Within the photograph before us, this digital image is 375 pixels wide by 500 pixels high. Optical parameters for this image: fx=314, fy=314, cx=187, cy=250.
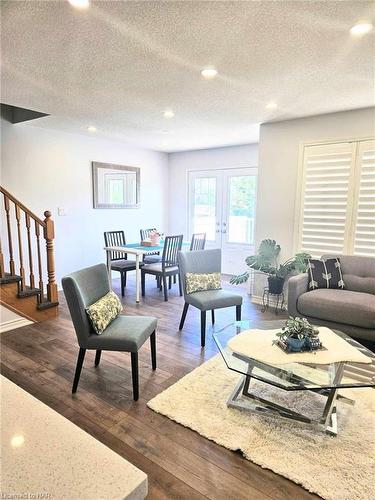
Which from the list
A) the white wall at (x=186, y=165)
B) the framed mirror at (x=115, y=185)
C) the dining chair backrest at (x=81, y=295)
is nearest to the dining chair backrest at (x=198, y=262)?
the dining chair backrest at (x=81, y=295)

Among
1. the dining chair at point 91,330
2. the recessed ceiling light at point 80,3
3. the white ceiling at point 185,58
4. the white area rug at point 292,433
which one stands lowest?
the white area rug at point 292,433

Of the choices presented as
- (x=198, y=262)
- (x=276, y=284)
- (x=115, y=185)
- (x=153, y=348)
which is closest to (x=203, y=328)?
(x=153, y=348)

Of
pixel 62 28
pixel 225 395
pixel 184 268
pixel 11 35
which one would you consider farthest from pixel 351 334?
pixel 11 35

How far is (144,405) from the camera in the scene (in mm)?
2199

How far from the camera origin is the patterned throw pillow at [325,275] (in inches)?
138

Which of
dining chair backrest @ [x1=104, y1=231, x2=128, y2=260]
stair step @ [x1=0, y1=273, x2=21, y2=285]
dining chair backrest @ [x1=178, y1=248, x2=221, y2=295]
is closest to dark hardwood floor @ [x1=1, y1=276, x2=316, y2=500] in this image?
stair step @ [x1=0, y1=273, x2=21, y2=285]

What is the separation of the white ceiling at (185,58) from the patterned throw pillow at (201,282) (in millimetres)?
1861

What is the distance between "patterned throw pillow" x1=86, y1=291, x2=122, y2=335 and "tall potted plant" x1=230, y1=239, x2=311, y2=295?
6.34 ft

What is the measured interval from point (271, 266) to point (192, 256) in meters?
1.39

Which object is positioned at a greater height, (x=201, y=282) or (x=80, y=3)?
(x=80, y=3)

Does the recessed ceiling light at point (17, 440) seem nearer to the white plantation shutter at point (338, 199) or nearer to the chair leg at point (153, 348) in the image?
the chair leg at point (153, 348)

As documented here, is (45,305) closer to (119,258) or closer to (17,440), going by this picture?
(119,258)

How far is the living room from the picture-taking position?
1.66 m

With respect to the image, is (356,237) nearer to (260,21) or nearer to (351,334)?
(351,334)
